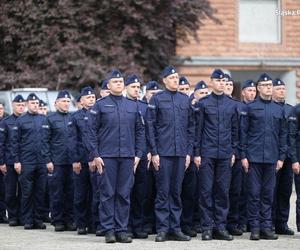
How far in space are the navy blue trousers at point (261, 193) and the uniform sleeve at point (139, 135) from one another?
149 centimetres

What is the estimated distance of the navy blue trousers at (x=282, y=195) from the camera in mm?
14281

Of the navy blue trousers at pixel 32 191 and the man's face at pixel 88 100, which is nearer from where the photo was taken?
the man's face at pixel 88 100

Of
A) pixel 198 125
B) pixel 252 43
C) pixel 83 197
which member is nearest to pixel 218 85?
pixel 198 125

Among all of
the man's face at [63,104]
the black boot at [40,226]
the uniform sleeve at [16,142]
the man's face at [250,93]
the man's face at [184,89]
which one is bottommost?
the black boot at [40,226]

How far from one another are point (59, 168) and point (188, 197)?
234cm

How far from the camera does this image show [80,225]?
1470 cm

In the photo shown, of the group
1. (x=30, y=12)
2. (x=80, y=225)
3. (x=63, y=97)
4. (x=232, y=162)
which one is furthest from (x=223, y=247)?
(x=30, y=12)

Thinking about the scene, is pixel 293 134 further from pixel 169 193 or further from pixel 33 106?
pixel 33 106

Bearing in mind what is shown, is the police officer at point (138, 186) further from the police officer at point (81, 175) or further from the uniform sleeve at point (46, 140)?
the uniform sleeve at point (46, 140)

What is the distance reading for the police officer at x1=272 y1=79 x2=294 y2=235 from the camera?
46.8 feet

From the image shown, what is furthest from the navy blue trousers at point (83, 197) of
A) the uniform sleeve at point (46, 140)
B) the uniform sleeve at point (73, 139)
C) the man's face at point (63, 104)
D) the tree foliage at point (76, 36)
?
the tree foliage at point (76, 36)

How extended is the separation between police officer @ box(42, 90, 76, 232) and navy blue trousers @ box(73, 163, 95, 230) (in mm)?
566

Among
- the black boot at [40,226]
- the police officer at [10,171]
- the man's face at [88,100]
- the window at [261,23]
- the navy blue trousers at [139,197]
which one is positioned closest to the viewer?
the navy blue trousers at [139,197]

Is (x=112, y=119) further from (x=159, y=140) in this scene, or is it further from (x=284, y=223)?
(x=284, y=223)
